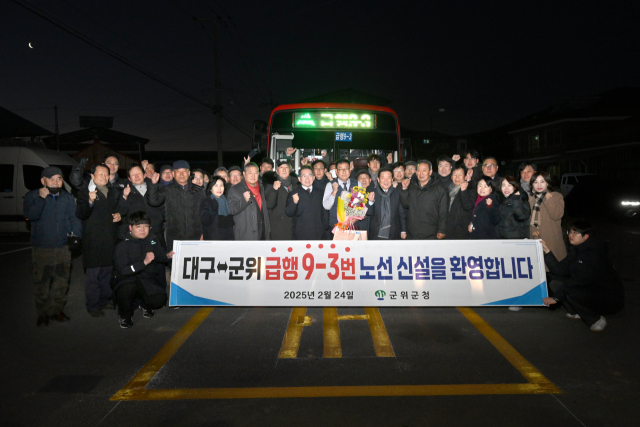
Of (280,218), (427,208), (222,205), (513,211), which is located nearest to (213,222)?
(222,205)

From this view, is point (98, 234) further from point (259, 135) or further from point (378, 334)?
point (259, 135)

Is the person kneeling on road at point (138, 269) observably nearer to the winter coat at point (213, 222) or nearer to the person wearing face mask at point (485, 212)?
the winter coat at point (213, 222)

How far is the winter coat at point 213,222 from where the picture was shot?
5.55 meters

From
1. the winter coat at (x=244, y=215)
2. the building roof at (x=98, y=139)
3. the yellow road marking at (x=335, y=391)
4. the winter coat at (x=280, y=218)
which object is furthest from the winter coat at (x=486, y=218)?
the building roof at (x=98, y=139)

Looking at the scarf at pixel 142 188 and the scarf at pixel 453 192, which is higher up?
the scarf at pixel 142 188

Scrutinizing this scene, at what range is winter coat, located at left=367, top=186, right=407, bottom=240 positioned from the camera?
6.25m

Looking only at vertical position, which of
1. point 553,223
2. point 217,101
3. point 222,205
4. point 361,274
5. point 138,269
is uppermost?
point 217,101

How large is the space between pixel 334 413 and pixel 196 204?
12.6ft

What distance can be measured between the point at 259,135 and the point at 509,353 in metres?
6.93

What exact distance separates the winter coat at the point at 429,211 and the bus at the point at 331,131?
259cm

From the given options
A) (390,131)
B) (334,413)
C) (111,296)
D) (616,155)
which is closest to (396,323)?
(334,413)

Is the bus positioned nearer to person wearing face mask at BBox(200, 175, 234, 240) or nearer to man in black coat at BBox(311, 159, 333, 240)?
man in black coat at BBox(311, 159, 333, 240)

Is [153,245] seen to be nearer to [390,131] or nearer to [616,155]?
[390,131]

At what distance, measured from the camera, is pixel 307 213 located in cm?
618
